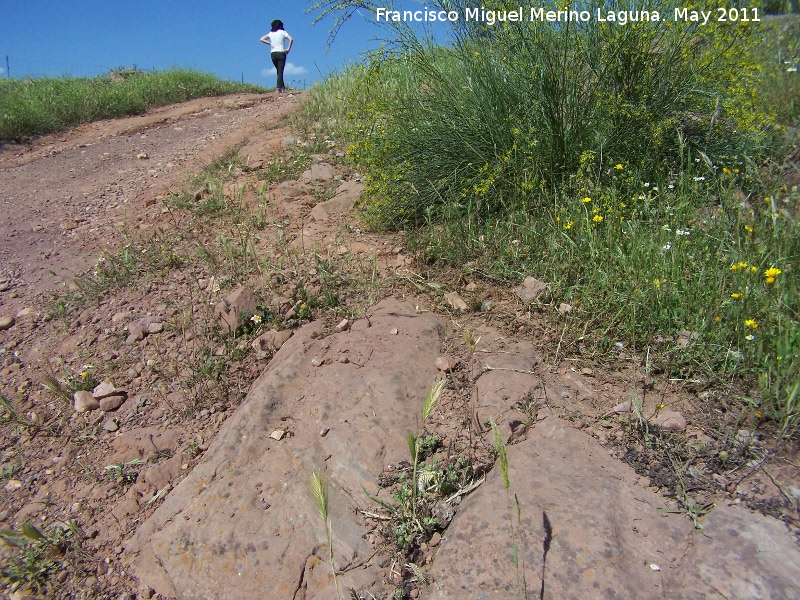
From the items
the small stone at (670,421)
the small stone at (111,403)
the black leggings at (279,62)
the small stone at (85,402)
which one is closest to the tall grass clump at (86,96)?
the black leggings at (279,62)

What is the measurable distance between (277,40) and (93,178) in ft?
19.1

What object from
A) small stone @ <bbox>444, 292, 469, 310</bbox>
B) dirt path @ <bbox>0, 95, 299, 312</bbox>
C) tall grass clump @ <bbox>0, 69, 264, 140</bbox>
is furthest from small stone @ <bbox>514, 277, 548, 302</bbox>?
tall grass clump @ <bbox>0, 69, 264, 140</bbox>

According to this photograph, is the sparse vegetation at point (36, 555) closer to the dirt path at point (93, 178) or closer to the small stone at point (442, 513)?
the small stone at point (442, 513)

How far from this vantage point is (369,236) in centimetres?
354

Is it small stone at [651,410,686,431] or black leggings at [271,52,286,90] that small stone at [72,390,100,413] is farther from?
black leggings at [271,52,286,90]

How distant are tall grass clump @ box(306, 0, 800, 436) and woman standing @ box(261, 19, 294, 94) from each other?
6.77 meters

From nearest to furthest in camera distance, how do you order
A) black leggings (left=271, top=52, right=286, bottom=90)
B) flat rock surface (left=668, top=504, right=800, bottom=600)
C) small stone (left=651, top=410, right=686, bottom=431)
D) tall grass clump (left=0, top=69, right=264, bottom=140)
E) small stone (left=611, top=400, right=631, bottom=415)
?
flat rock surface (left=668, top=504, right=800, bottom=600)
small stone (left=651, top=410, right=686, bottom=431)
small stone (left=611, top=400, right=631, bottom=415)
tall grass clump (left=0, top=69, right=264, bottom=140)
black leggings (left=271, top=52, right=286, bottom=90)

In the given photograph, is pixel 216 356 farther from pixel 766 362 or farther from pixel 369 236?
pixel 766 362

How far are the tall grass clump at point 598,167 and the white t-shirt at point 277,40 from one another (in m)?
6.92

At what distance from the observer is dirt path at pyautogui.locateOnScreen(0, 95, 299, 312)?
3920mm

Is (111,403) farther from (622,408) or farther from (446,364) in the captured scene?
(622,408)

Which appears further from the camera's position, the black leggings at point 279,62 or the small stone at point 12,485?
the black leggings at point 279,62

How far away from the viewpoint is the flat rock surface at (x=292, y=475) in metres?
1.83

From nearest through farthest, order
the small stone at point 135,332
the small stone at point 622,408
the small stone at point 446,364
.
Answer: the small stone at point 622,408, the small stone at point 446,364, the small stone at point 135,332
